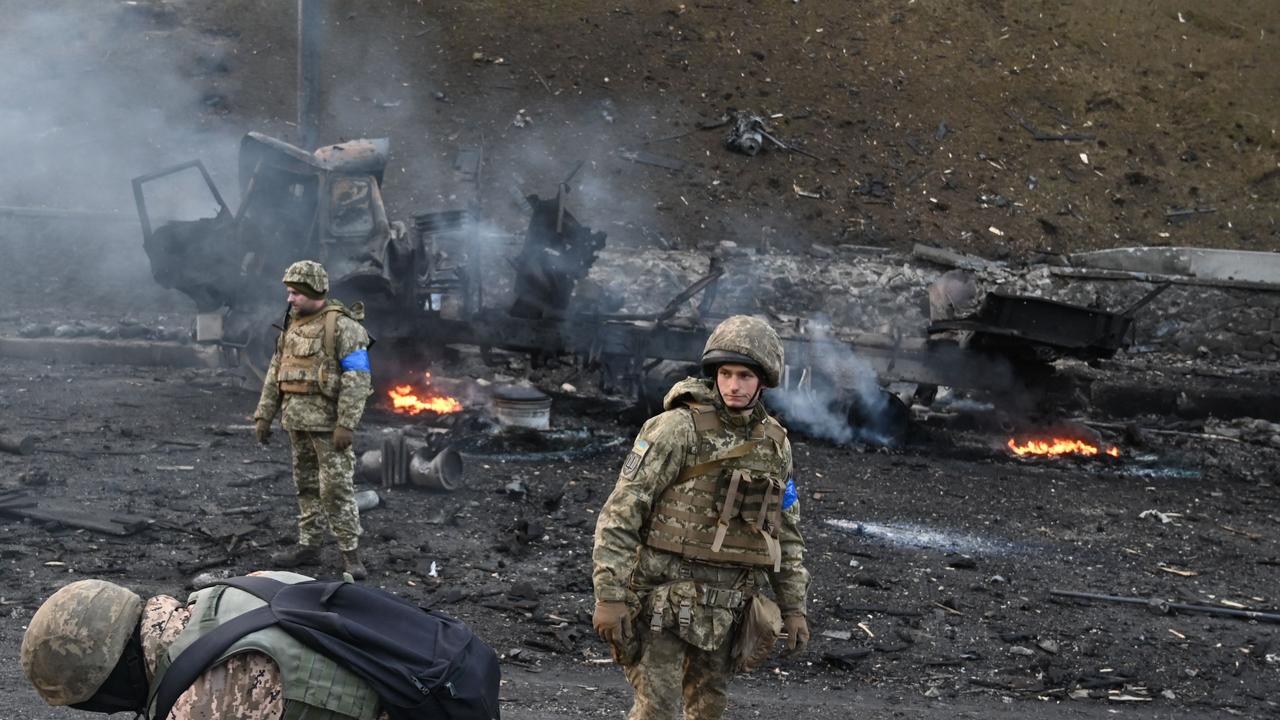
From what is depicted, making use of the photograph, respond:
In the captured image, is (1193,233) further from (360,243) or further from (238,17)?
(238,17)

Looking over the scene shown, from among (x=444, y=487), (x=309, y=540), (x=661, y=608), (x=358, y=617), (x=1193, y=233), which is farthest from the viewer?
(x=1193, y=233)

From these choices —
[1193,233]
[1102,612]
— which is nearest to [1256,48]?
[1193,233]

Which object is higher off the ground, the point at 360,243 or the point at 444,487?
the point at 360,243

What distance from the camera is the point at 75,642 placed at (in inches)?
110

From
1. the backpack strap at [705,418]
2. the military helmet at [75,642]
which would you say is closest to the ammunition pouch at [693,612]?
the backpack strap at [705,418]

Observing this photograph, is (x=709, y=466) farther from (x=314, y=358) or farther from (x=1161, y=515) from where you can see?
(x=1161, y=515)

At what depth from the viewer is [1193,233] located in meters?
18.9

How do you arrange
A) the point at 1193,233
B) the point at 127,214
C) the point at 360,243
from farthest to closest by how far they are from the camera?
the point at 1193,233
the point at 127,214
the point at 360,243

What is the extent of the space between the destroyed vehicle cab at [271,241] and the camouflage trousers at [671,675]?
7.76 m

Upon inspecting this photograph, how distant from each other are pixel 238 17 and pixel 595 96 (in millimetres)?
6770

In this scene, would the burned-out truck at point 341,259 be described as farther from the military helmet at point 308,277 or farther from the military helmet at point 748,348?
the military helmet at point 748,348

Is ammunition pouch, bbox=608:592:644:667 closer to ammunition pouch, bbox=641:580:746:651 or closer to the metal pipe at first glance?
ammunition pouch, bbox=641:580:746:651

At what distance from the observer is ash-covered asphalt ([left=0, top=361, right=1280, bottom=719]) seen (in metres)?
6.39

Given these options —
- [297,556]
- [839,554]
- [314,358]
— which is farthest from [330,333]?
[839,554]
